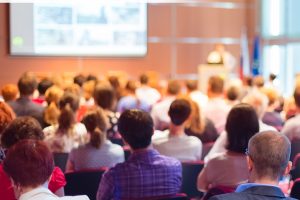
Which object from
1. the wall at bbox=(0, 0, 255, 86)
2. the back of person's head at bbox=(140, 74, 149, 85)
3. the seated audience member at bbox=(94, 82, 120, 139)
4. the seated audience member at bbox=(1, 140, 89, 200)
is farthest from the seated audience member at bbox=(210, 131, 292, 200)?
the wall at bbox=(0, 0, 255, 86)

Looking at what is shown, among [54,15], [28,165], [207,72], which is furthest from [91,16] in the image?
[28,165]

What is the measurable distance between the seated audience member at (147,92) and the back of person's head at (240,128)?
17.0ft

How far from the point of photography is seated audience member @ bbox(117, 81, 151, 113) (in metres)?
8.29

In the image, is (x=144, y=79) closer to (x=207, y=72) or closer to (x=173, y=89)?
(x=173, y=89)

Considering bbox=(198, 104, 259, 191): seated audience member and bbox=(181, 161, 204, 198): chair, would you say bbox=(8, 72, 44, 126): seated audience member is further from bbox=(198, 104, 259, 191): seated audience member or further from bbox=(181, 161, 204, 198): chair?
bbox=(198, 104, 259, 191): seated audience member

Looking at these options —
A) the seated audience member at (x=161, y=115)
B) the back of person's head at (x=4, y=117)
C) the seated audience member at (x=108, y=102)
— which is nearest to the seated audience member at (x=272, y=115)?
the seated audience member at (x=161, y=115)

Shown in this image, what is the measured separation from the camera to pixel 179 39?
14.0 m

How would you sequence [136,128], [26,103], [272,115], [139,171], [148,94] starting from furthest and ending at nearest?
[148,94]
[272,115]
[26,103]
[136,128]
[139,171]

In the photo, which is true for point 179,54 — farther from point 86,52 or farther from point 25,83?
point 25,83

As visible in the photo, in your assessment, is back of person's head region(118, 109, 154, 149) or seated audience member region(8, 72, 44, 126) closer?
back of person's head region(118, 109, 154, 149)

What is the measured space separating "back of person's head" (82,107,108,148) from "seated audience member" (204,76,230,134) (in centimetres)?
268

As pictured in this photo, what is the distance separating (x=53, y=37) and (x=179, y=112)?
731 cm

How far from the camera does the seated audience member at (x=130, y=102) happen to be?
327 inches

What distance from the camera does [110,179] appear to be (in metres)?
3.94
